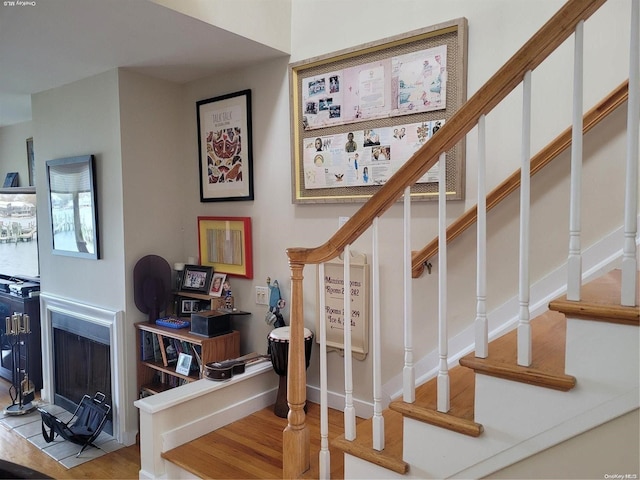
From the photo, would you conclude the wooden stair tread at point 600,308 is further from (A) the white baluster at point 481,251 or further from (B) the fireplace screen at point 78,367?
(B) the fireplace screen at point 78,367

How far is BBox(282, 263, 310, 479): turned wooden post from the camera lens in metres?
1.79

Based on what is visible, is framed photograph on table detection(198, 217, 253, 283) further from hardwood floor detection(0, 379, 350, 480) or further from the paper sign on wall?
hardwood floor detection(0, 379, 350, 480)

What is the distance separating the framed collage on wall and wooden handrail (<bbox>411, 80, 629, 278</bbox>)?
0.56 ft

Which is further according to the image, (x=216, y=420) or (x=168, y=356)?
(x=168, y=356)

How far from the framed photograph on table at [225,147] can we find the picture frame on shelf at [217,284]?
545mm

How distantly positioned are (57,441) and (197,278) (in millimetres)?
1469

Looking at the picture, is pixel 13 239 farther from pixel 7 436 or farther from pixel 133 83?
pixel 133 83

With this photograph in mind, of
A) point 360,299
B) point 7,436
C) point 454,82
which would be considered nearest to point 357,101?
point 454,82

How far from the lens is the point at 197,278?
10.6 feet

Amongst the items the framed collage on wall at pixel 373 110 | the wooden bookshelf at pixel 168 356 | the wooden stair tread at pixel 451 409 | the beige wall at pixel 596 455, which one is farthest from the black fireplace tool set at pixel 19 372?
the beige wall at pixel 596 455

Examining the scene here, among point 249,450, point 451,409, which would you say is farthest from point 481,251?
point 249,450

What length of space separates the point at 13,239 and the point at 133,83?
2.75 metres

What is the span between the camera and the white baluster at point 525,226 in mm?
1204

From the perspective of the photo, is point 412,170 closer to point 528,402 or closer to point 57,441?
point 528,402
